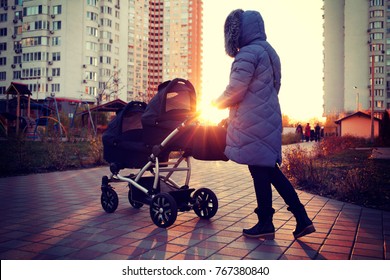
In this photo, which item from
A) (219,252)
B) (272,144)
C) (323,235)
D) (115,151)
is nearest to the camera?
(219,252)

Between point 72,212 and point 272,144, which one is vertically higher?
point 272,144

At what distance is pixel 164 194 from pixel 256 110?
143cm

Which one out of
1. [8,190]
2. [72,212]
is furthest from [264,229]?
[8,190]

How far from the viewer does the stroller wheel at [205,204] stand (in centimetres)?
486

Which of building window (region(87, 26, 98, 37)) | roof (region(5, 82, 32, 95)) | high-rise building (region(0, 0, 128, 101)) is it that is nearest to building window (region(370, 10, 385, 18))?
high-rise building (region(0, 0, 128, 101))

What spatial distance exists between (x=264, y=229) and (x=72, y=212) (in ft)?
8.82

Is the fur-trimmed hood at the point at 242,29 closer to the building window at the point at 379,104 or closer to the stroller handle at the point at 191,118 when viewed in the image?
the stroller handle at the point at 191,118

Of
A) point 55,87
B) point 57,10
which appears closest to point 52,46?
point 57,10

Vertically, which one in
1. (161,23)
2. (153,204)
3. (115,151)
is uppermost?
(161,23)

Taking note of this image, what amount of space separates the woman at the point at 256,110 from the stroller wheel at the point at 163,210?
33.7 inches

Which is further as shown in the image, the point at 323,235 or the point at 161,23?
the point at 161,23

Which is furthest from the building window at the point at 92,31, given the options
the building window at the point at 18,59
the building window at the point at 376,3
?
the building window at the point at 376,3
